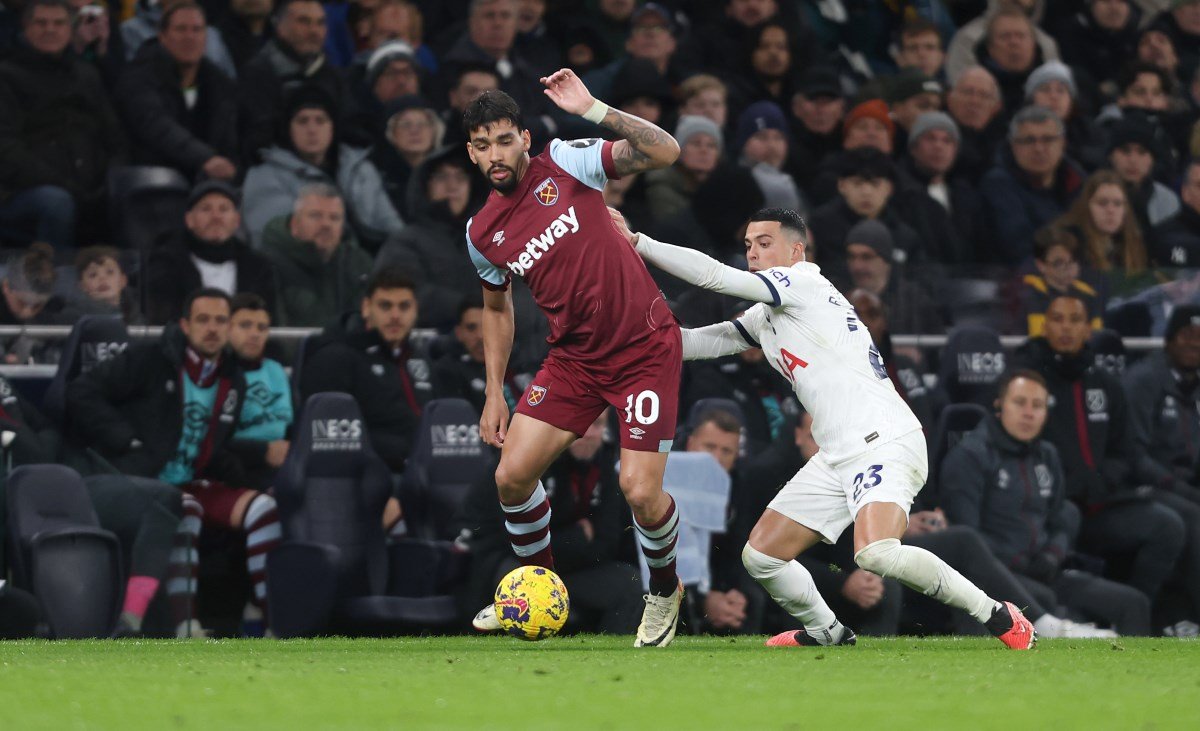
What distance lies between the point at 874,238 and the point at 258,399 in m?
4.39

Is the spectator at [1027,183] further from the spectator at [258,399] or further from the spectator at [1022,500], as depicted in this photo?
the spectator at [258,399]

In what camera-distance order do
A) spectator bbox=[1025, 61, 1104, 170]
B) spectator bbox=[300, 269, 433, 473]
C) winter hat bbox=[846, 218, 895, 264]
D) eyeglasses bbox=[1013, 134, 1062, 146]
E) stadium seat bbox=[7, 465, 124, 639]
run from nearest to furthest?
stadium seat bbox=[7, 465, 124, 639] < spectator bbox=[300, 269, 433, 473] < winter hat bbox=[846, 218, 895, 264] < eyeglasses bbox=[1013, 134, 1062, 146] < spectator bbox=[1025, 61, 1104, 170]

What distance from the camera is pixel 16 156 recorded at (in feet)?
40.4

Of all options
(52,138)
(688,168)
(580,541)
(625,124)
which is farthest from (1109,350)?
(52,138)

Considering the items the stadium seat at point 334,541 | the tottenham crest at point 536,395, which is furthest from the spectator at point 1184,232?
the tottenham crest at point 536,395

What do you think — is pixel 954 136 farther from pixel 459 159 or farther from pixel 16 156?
pixel 16 156

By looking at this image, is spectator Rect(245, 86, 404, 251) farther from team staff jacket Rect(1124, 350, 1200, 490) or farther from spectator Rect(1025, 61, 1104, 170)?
spectator Rect(1025, 61, 1104, 170)

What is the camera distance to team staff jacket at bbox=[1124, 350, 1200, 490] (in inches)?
Answer: 512

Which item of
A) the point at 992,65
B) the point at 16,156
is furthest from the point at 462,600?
the point at 992,65

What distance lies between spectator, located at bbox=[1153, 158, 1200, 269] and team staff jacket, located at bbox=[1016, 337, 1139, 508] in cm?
277

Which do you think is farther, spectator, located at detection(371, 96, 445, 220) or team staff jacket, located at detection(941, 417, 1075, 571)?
spectator, located at detection(371, 96, 445, 220)

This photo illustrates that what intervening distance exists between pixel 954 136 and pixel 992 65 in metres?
2.43

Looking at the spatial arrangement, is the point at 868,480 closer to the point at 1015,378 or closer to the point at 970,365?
the point at 1015,378

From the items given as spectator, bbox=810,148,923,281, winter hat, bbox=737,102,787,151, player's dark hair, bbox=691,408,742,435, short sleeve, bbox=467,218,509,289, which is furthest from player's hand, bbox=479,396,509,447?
winter hat, bbox=737,102,787,151
